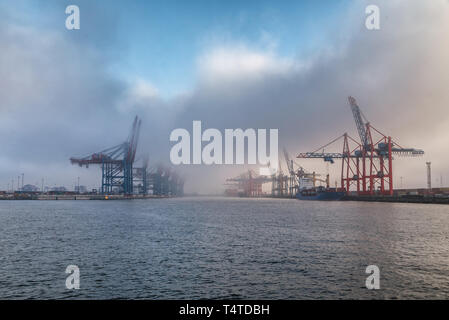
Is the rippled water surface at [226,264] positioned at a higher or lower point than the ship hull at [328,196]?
higher

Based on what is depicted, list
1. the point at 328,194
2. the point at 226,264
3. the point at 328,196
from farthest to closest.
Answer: the point at 328,196, the point at 328,194, the point at 226,264

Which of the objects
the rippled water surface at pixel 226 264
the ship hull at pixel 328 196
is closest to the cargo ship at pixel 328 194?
the ship hull at pixel 328 196

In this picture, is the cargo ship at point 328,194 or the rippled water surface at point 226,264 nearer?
the rippled water surface at point 226,264

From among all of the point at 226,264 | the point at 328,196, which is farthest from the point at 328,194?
the point at 226,264

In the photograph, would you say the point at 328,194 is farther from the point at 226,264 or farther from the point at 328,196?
the point at 226,264

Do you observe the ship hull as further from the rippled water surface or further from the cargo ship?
the rippled water surface

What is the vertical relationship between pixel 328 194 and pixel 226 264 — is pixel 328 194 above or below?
below

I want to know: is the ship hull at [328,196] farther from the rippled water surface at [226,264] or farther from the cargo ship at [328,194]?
the rippled water surface at [226,264]

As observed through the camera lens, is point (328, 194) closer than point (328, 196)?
Yes

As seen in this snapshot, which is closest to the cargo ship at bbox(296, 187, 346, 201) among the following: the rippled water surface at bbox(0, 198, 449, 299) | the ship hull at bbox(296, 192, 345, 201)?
the ship hull at bbox(296, 192, 345, 201)
